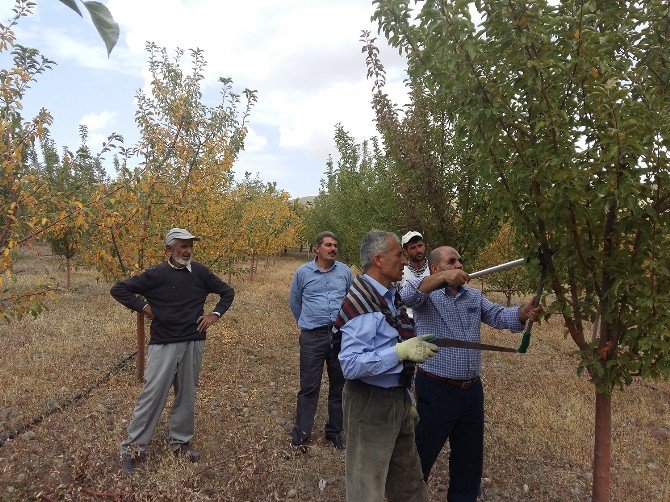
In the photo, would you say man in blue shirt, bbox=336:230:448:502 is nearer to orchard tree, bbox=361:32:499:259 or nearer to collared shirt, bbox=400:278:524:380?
collared shirt, bbox=400:278:524:380

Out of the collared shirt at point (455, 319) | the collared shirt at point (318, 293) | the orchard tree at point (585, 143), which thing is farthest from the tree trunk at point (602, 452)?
the collared shirt at point (318, 293)

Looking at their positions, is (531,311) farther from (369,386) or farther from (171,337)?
(171,337)

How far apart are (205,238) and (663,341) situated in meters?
7.09

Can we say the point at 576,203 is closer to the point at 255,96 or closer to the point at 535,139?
the point at 535,139

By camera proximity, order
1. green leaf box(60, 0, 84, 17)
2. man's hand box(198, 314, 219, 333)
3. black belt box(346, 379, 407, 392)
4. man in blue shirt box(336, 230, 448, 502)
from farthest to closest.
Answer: man's hand box(198, 314, 219, 333) → black belt box(346, 379, 407, 392) → man in blue shirt box(336, 230, 448, 502) → green leaf box(60, 0, 84, 17)

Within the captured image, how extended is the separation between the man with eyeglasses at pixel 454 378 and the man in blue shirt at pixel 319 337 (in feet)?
5.07

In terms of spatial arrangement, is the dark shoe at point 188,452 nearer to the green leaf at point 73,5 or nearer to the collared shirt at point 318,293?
the collared shirt at point 318,293

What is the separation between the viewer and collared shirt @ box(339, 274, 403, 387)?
8.75 ft

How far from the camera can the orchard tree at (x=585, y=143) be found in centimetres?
241

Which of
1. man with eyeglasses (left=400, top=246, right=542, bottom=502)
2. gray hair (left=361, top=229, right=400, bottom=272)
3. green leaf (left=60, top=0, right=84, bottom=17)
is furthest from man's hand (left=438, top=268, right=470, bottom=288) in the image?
green leaf (left=60, top=0, right=84, bottom=17)

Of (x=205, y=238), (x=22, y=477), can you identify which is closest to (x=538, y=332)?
(x=205, y=238)

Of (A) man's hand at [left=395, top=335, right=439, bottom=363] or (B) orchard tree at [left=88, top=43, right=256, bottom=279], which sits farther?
(B) orchard tree at [left=88, top=43, right=256, bottom=279]

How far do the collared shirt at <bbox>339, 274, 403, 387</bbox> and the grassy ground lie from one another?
6.41 ft

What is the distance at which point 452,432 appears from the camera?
364cm
